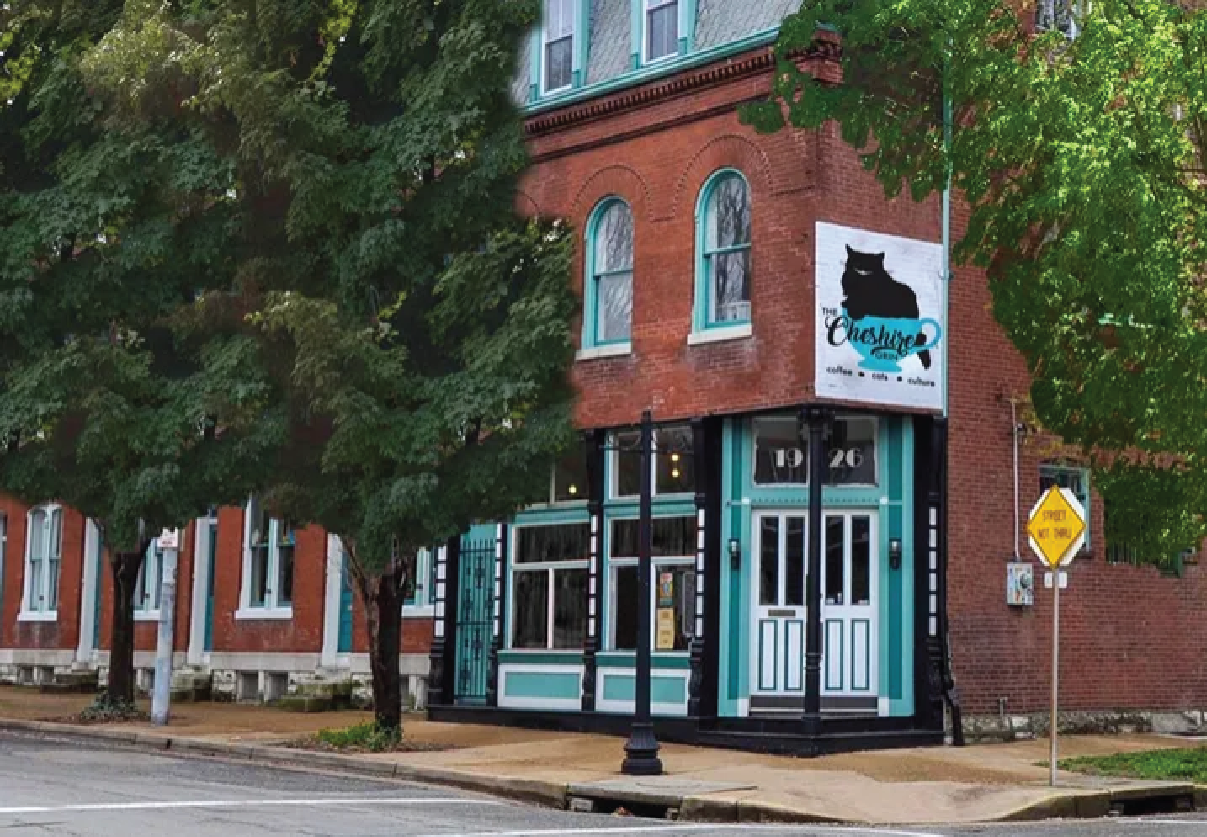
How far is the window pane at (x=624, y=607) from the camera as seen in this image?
2320cm

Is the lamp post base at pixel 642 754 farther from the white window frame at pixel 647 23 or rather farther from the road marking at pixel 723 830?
the white window frame at pixel 647 23

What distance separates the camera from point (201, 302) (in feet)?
74.2

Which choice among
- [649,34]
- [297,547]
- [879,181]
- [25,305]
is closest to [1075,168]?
[879,181]

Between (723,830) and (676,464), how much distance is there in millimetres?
9170

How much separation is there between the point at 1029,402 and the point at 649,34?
663cm

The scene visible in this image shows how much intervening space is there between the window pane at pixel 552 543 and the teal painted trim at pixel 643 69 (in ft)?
18.2

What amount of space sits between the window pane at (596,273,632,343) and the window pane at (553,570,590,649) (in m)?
3.07

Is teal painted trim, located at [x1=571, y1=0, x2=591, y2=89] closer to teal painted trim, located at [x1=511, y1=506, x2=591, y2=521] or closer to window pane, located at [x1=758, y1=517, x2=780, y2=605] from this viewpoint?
teal painted trim, located at [x1=511, y1=506, x2=591, y2=521]

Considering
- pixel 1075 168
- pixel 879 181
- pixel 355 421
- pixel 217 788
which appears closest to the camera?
pixel 217 788

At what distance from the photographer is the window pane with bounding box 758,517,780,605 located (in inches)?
858

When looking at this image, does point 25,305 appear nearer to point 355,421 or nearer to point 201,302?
point 201,302

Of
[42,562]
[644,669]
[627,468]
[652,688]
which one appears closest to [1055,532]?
[644,669]

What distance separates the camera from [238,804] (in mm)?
14828

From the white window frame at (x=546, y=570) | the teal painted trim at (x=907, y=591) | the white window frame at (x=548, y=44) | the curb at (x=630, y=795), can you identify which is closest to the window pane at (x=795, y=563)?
the teal painted trim at (x=907, y=591)
